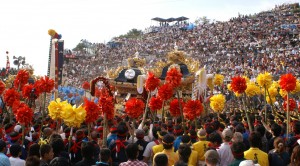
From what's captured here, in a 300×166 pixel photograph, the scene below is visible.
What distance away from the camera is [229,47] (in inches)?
1471

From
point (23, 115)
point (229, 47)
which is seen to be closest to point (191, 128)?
point (23, 115)

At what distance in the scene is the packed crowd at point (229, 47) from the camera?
97.6 feet

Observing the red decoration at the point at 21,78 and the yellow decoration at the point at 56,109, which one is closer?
the yellow decoration at the point at 56,109

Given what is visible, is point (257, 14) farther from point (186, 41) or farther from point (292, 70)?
point (292, 70)

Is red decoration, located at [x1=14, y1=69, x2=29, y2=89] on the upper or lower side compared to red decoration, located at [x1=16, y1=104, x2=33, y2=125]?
upper

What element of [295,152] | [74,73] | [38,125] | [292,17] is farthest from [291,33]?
[295,152]

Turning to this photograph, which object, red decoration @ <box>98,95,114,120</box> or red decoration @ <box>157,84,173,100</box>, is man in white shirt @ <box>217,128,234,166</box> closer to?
red decoration @ <box>98,95,114,120</box>

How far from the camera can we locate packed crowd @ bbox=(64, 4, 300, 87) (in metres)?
29.7

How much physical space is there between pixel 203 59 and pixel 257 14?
15.4 meters

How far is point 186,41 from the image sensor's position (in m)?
45.2

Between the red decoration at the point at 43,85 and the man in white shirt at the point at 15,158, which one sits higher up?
the red decoration at the point at 43,85

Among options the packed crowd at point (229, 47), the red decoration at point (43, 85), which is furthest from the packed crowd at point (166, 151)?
the packed crowd at point (229, 47)

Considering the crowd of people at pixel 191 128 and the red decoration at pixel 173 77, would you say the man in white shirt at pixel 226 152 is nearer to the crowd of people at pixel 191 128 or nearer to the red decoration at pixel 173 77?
the crowd of people at pixel 191 128

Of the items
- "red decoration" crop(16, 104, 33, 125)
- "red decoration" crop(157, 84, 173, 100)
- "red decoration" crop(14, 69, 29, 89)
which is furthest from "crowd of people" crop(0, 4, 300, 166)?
"red decoration" crop(14, 69, 29, 89)
